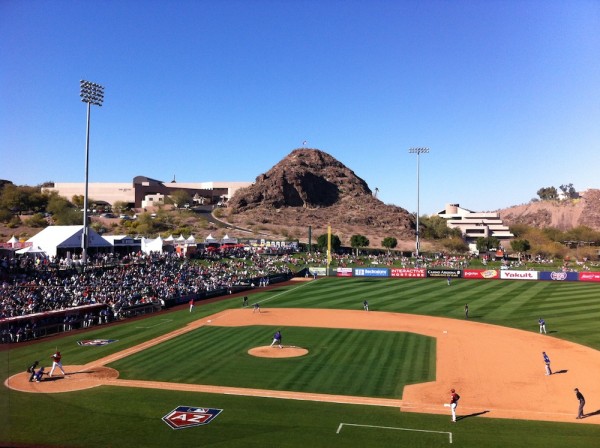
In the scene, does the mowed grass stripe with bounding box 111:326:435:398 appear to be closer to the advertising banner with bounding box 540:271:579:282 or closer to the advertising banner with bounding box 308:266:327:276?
the advertising banner with bounding box 308:266:327:276

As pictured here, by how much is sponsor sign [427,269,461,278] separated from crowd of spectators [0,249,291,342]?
23547mm

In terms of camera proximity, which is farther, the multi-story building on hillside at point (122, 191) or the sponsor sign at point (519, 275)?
the multi-story building on hillside at point (122, 191)

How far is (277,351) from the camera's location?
1113 inches

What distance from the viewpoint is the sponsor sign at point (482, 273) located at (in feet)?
221

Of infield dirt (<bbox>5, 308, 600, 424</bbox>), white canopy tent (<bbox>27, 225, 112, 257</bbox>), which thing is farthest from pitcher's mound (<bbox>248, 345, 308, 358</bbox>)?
white canopy tent (<bbox>27, 225, 112, 257</bbox>)

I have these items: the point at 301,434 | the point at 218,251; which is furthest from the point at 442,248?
the point at 301,434

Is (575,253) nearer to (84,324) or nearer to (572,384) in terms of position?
(572,384)

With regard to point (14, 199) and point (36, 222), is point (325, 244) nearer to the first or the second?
point (36, 222)

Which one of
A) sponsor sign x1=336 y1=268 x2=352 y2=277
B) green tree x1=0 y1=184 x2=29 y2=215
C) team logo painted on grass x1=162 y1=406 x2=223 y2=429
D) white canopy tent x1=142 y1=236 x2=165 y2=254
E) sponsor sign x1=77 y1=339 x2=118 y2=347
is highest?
green tree x1=0 y1=184 x2=29 y2=215

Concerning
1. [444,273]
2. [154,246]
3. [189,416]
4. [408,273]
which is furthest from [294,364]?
[154,246]

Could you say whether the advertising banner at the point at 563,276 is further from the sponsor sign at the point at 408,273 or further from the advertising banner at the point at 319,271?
the advertising banner at the point at 319,271

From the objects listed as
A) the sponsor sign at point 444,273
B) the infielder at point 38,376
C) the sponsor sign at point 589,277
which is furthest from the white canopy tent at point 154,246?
the sponsor sign at point 589,277

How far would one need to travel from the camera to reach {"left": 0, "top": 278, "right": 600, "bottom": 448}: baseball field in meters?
17.0

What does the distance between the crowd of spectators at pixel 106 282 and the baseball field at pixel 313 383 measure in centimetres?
358
